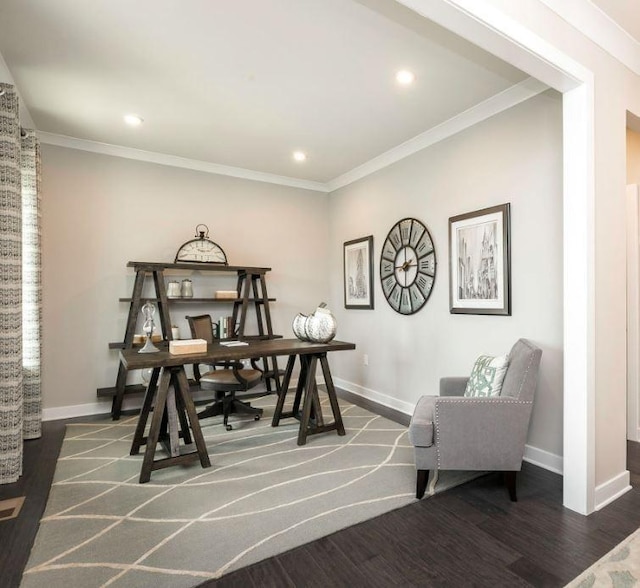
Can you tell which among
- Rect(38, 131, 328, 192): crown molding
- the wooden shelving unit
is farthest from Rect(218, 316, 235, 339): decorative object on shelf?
Rect(38, 131, 328, 192): crown molding

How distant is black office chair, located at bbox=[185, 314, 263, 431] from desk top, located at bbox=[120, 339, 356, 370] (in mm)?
527

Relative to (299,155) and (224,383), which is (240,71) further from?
(224,383)

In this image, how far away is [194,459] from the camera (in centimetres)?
257

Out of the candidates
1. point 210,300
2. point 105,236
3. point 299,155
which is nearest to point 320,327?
point 210,300

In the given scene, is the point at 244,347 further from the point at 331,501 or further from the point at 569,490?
the point at 569,490

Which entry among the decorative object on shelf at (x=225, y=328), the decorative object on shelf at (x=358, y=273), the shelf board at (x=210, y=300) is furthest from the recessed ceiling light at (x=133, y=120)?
the decorative object on shelf at (x=358, y=273)

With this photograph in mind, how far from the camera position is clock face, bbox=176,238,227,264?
4.17 m

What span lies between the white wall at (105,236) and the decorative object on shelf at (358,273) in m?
1.05

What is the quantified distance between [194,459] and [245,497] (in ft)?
1.72

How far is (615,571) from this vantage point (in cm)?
164

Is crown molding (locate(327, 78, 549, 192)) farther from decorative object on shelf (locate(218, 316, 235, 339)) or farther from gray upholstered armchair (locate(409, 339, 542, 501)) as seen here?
decorative object on shelf (locate(218, 316, 235, 339))

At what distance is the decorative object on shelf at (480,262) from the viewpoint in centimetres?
293

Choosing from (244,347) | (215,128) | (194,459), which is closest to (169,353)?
(244,347)

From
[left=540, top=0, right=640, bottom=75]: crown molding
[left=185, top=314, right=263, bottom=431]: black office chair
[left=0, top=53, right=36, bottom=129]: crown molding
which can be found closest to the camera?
[left=540, top=0, right=640, bottom=75]: crown molding
